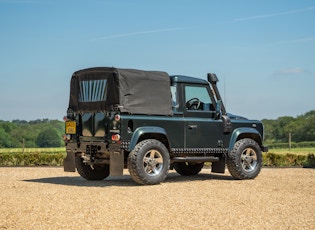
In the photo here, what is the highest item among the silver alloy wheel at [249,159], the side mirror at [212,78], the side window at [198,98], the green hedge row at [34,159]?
the side mirror at [212,78]

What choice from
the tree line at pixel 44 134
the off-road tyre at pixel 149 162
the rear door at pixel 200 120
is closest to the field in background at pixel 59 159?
the rear door at pixel 200 120

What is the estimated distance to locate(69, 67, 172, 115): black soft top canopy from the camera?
13172mm

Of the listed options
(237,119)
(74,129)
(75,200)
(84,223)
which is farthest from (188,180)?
(84,223)

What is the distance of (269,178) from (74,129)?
5.22 meters

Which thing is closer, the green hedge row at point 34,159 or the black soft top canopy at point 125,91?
the black soft top canopy at point 125,91

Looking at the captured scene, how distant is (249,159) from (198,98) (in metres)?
2.14

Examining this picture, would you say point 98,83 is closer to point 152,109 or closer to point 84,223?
point 152,109

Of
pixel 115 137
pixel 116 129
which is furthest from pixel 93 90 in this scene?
pixel 115 137

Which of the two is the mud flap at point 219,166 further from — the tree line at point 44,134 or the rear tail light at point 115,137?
the tree line at point 44,134

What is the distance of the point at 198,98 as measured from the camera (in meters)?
14.4

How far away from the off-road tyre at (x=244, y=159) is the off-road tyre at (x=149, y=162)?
6.78 feet

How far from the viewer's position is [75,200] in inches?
418

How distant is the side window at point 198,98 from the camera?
14.1 m

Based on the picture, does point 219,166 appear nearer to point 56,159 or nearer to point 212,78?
point 212,78
